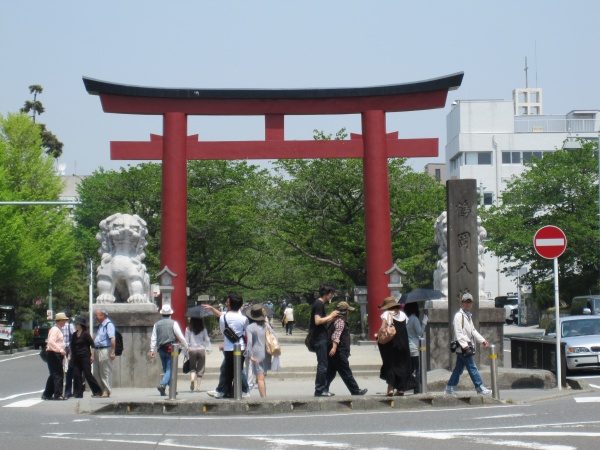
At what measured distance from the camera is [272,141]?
1118 inches

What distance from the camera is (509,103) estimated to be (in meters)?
81.2

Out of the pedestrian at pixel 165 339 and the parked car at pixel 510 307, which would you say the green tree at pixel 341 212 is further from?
the pedestrian at pixel 165 339

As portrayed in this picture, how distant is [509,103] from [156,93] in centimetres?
5623

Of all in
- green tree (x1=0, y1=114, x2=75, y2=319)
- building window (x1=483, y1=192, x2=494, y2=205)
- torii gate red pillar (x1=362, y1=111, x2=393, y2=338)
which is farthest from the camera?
building window (x1=483, y1=192, x2=494, y2=205)

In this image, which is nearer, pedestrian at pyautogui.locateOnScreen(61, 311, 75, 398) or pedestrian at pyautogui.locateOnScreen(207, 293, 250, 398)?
pedestrian at pyautogui.locateOnScreen(207, 293, 250, 398)

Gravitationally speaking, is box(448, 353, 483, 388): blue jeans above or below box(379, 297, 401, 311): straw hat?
below

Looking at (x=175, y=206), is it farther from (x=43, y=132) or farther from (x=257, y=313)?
(x=43, y=132)

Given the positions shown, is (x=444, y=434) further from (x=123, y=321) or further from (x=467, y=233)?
(x=123, y=321)

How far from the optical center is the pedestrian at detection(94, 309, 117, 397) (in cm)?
Answer: 1833

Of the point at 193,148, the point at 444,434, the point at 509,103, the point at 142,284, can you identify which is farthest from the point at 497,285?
the point at 444,434

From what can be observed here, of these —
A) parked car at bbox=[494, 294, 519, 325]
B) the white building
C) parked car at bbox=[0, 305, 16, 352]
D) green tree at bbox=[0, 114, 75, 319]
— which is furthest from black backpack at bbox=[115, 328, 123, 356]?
the white building

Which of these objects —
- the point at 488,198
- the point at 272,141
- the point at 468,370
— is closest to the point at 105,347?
the point at 468,370

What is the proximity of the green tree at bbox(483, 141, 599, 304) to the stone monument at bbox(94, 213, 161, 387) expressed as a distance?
27958 mm

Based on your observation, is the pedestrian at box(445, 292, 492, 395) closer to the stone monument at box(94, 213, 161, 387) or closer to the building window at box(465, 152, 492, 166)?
the stone monument at box(94, 213, 161, 387)
